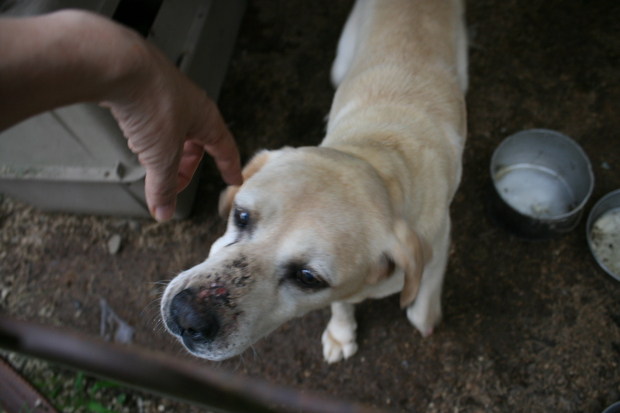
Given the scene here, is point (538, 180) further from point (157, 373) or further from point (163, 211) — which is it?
point (157, 373)

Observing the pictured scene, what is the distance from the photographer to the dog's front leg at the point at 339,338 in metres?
2.06

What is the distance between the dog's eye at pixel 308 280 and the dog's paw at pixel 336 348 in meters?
0.97

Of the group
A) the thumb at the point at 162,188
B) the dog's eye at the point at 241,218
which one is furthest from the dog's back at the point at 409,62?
the thumb at the point at 162,188

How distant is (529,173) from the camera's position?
2.51 meters

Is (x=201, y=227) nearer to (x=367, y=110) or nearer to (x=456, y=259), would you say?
(x=367, y=110)

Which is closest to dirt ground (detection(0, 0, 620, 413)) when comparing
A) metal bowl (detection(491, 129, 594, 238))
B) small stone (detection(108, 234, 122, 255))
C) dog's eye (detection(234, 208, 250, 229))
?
small stone (detection(108, 234, 122, 255))

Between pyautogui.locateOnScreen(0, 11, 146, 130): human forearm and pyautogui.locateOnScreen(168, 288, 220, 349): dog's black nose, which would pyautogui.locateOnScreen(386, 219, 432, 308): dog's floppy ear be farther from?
pyautogui.locateOnScreen(0, 11, 146, 130): human forearm

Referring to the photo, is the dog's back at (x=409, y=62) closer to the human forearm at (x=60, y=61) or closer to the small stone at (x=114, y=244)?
the human forearm at (x=60, y=61)

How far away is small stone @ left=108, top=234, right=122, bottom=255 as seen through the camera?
2543 mm

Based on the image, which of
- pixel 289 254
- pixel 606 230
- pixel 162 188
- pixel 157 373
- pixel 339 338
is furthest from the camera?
pixel 606 230

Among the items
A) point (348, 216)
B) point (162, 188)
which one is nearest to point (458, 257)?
point (348, 216)

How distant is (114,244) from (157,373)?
219 centimetres

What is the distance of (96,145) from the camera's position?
197 centimetres

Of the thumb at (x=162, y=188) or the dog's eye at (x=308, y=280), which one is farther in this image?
the dog's eye at (x=308, y=280)
